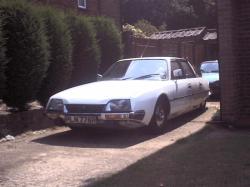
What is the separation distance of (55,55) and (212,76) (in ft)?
22.6

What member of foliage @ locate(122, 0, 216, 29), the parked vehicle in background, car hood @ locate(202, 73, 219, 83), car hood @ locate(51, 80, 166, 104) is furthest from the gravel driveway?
foliage @ locate(122, 0, 216, 29)

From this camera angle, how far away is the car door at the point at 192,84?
11164mm

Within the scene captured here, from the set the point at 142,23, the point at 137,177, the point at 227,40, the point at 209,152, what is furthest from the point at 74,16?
the point at 142,23

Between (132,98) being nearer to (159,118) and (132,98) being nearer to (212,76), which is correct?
(159,118)

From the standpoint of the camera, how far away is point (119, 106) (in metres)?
8.60

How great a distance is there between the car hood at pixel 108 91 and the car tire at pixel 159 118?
337mm

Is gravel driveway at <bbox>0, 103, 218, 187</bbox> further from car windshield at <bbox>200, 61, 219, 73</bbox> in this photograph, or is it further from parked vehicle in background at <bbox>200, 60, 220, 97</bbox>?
car windshield at <bbox>200, 61, 219, 73</bbox>

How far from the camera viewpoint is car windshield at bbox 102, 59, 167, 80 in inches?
402

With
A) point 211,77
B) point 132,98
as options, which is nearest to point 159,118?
point 132,98

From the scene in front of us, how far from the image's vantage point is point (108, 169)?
6836mm

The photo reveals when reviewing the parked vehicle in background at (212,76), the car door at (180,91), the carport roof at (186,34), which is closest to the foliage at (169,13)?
the carport roof at (186,34)

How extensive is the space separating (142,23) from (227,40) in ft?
80.0

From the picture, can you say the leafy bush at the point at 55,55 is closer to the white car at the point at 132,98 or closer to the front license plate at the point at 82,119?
the white car at the point at 132,98

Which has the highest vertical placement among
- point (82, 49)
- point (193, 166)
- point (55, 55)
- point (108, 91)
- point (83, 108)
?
point (82, 49)
